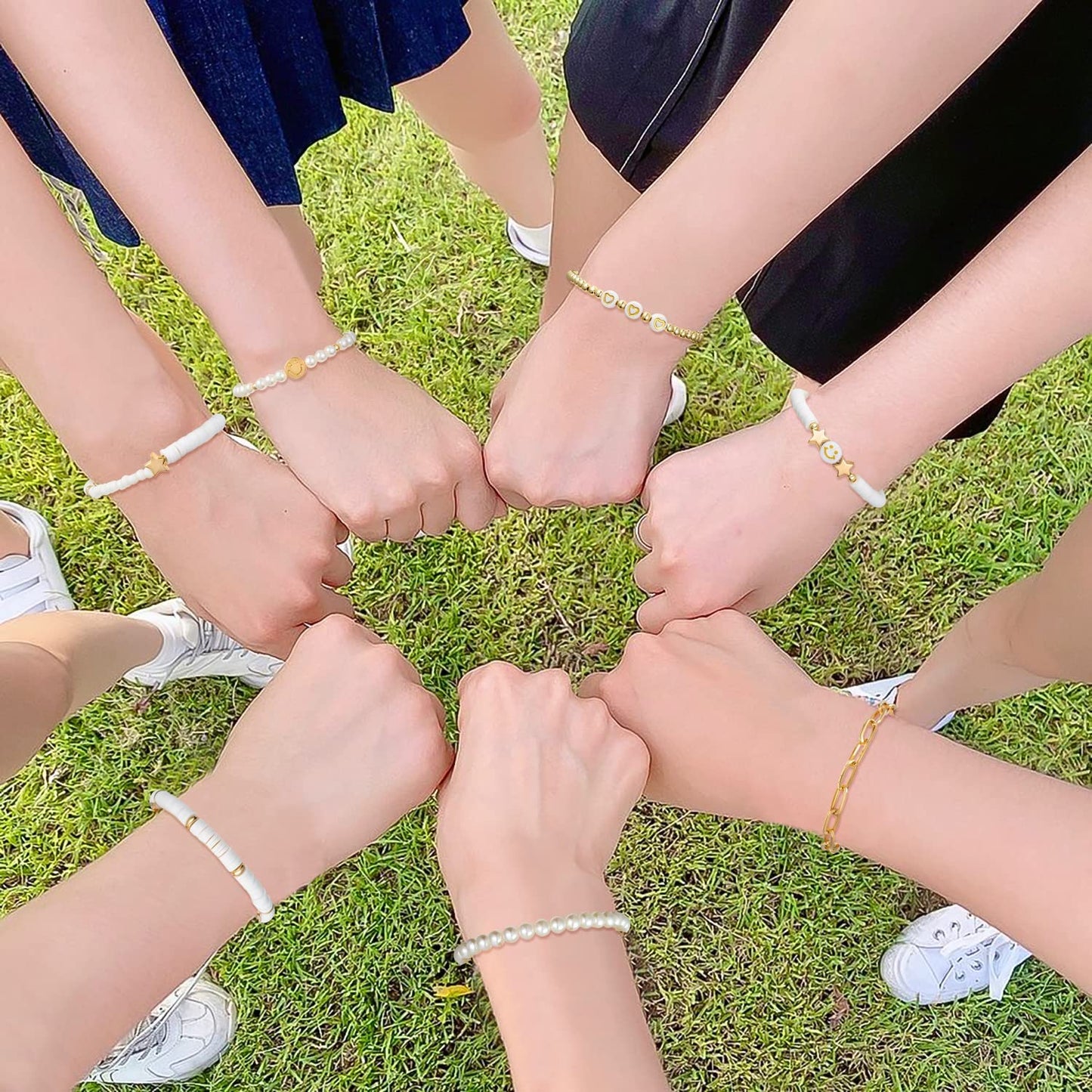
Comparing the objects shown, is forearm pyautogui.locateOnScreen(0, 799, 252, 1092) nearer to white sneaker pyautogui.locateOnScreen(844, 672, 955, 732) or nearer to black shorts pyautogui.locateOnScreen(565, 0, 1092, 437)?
black shorts pyautogui.locateOnScreen(565, 0, 1092, 437)

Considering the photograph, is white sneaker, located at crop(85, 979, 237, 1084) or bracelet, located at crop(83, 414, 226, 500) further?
white sneaker, located at crop(85, 979, 237, 1084)

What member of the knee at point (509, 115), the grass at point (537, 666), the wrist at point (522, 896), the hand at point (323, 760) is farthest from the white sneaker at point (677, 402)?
the wrist at point (522, 896)

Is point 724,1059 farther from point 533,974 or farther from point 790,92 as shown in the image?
point 790,92

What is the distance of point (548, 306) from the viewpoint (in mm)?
1563

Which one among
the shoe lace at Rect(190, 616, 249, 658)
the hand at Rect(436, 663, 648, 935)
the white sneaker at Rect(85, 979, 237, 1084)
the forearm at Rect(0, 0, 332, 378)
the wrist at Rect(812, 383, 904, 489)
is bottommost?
the white sneaker at Rect(85, 979, 237, 1084)

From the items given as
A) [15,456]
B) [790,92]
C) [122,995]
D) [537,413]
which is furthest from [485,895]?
[15,456]

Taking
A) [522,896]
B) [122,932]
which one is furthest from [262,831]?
[522,896]

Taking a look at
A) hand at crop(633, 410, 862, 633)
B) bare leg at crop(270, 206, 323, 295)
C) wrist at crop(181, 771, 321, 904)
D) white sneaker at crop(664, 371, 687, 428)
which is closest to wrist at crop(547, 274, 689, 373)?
hand at crop(633, 410, 862, 633)

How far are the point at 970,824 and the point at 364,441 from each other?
0.73 meters

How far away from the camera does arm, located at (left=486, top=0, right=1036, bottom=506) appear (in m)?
0.83

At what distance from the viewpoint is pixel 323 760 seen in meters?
1.00

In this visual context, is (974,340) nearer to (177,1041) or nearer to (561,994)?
(561,994)

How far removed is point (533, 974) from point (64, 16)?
99cm

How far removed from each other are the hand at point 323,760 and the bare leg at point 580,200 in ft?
2.28
